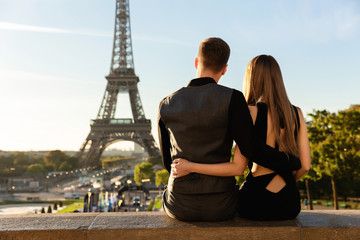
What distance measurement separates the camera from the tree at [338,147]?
18781mm

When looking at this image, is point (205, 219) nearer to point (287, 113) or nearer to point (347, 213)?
point (287, 113)

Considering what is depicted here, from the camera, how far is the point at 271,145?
281 cm

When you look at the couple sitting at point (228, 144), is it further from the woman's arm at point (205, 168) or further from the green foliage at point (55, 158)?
the green foliage at point (55, 158)

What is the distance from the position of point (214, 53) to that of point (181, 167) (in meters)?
0.85

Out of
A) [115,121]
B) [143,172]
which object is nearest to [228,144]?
[143,172]

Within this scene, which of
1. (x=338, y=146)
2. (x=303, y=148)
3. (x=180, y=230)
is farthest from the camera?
(x=338, y=146)

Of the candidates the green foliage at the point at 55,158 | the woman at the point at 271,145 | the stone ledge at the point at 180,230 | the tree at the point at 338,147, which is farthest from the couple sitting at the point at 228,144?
the green foliage at the point at 55,158

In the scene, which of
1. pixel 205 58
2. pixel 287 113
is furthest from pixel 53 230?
pixel 287 113

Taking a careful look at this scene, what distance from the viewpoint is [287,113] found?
274 centimetres

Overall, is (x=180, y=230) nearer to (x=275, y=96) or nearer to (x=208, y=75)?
(x=208, y=75)

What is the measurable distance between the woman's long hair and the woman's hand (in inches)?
29.0

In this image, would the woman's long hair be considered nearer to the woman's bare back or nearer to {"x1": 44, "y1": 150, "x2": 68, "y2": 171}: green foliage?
the woman's bare back

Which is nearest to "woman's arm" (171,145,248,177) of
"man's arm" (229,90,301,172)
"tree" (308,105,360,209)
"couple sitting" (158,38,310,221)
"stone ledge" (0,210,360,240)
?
"couple sitting" (158,38,310,221)

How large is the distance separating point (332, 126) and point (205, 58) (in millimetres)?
19969
